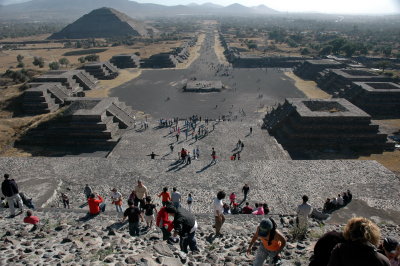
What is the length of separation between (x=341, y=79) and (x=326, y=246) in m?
40.9

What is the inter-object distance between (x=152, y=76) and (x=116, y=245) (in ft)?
155

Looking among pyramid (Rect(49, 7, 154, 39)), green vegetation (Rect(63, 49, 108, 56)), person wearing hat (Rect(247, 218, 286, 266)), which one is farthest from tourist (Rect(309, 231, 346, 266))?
pyramid (Rect(49, 7, 154, 39))

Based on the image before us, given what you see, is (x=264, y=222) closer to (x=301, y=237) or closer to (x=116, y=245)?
(x=301, y=237)

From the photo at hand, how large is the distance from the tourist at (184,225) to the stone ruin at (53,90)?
→ 28194mm

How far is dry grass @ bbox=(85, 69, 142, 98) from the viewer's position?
40.9 m

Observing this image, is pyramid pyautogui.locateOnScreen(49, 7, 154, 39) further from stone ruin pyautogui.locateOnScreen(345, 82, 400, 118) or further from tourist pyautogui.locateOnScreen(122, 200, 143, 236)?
tourist pyautogui.locateOnScreen(122, 200, 143, 236)

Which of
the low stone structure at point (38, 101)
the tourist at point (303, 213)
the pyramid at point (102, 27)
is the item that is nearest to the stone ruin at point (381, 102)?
the tourist at point (303, 213)

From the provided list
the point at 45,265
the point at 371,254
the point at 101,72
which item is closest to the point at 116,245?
the point at 45,265

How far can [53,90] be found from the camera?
34.6 meters

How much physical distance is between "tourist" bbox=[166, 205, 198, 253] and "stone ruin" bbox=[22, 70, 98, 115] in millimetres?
28194

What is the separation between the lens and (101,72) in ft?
162

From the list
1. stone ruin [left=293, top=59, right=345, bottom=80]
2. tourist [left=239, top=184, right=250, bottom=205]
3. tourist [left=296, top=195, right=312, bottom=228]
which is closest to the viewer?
tourist [left=296, top=195, right=312, bottom=228]

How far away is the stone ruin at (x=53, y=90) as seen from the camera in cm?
3212

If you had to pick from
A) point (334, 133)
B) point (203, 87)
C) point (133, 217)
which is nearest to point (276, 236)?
point (133, 217)
